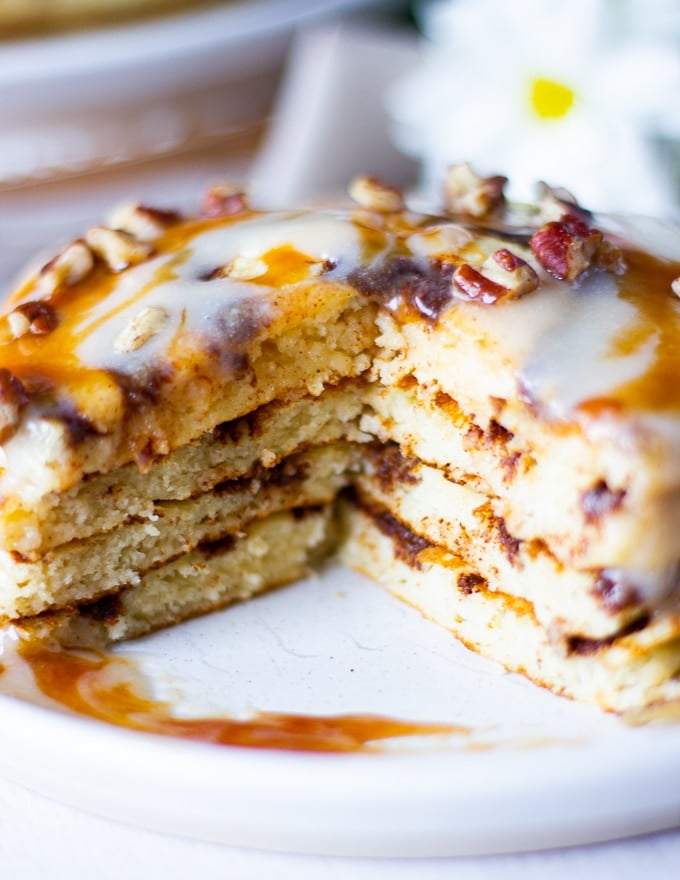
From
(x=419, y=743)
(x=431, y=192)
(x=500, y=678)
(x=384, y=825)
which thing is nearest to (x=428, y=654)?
(x=500, y=678)

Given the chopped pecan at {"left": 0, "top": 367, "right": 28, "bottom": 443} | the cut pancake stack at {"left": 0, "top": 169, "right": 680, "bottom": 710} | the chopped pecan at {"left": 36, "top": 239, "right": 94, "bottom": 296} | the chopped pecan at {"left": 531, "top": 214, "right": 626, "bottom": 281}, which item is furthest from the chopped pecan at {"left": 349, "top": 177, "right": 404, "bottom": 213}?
the chopped pecan at {"left": 0, "top": 367, "right": 28, "bottom": 443}

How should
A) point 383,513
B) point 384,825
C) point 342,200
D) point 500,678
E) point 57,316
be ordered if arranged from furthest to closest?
point 342,200, point 383,513, point 57,316, point 500,678, point 384,825

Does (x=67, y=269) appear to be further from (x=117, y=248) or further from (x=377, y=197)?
(x=377, y=197)

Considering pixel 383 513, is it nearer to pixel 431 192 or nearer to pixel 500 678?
pixel 500 678

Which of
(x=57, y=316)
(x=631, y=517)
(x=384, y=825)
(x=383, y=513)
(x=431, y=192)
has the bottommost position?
(x=384, y=825)

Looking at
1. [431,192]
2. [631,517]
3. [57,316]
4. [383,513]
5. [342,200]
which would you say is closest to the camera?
[631,517]

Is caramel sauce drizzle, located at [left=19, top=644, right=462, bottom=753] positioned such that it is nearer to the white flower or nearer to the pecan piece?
the pecan piece

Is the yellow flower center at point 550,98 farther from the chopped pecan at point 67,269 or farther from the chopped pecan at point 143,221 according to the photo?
the chopped pecan at point 67,269

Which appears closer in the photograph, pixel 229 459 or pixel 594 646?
pixel 594 646

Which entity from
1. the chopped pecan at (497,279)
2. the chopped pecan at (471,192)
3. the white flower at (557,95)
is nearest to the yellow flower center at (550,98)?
the white flower at (557,95)
